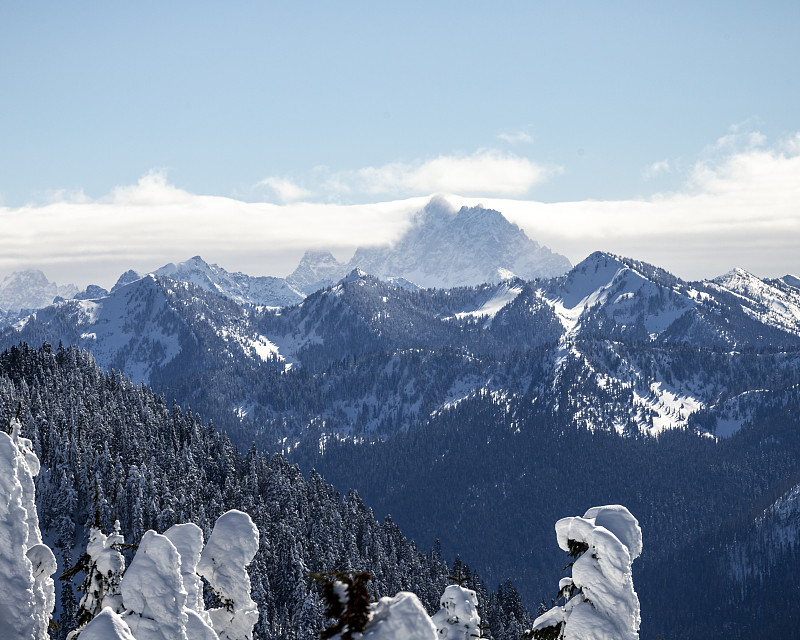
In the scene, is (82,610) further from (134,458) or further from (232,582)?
(134,458)

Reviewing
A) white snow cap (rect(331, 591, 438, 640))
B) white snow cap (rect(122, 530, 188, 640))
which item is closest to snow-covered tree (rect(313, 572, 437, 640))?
white snow cap (rect(331, 591, 438, 640))

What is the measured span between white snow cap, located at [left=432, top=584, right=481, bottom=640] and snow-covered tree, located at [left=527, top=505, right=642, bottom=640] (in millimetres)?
8604

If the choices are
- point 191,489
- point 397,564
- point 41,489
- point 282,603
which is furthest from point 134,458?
point 397,564

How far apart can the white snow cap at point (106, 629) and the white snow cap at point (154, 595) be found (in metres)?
4.15

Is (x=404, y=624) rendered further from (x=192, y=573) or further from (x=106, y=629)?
(x=192, y=573)

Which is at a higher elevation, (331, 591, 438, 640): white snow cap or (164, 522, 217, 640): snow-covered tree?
(331, 591, 438, 640): white snow cap

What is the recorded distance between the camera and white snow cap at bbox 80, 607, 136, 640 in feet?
45.9

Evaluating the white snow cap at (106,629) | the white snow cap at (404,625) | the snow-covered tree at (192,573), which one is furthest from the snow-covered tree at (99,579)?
the white snow cap at (404,625)

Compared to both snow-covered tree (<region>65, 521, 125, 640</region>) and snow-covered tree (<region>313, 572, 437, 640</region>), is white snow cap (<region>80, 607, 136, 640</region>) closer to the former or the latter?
snow-covered tree (<region>313, 572, 437, 640</region>)

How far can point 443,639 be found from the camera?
2686 centimetres

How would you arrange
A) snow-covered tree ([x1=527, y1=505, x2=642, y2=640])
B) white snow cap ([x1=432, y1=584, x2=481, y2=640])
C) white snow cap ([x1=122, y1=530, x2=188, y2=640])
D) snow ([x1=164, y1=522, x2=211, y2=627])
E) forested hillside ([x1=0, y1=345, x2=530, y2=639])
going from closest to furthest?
1. snow-covered tree ([x1=527, y1=505, x2=642, y2=640])
2. white snow cap ([x1=122, y1=530, x2=188, y2=640])
3. snow ([x1=164, y1=522, x2=211, y2=627])
4. white snow cap ([x1=432, y1=584, x2=481, y2=640])
5. forested hillside ([x1=0, y1=345, x2=530, y2=639])

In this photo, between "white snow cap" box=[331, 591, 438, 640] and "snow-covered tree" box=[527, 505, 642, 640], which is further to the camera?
"snow-covered tree" box=[527, 505, 642, 640]

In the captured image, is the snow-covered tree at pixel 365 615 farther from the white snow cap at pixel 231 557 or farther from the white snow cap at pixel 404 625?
the white snow cap at pixel 231 557

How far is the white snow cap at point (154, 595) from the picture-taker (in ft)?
60.7
